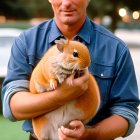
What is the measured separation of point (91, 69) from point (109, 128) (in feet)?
1.10

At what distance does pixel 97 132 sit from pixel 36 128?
32 centimetres

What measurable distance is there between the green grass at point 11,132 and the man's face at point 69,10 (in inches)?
203

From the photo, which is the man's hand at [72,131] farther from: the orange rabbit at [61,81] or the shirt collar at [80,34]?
the shirt collar at [80,34]

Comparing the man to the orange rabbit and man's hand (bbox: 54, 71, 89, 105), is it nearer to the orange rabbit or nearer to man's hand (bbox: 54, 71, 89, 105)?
the orange rabbit

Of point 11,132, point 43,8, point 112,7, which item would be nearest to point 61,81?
point 11,132

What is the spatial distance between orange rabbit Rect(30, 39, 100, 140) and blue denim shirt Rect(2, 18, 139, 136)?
0.63 feet

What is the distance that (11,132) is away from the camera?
8258 millimetres

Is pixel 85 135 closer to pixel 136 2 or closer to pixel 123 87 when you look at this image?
pixel 123 87

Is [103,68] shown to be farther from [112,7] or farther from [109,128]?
[112,7]

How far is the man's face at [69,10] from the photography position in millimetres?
2719

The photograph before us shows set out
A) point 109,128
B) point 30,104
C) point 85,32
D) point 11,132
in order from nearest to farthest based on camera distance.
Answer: point 30,104
point 109,128
point 85,32
point 11,132

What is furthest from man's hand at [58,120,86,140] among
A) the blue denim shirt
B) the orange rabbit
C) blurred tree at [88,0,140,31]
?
blurred tree at [88,0,140,31]

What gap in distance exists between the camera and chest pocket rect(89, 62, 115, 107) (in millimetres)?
2773

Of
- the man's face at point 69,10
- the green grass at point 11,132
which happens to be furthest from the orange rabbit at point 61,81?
the green grass at point 11,132
